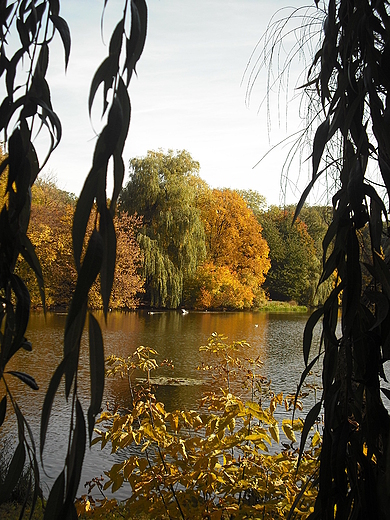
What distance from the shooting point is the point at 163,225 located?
1691 centimetres

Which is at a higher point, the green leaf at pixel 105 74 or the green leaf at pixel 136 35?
the green leaf at pixel 136 35

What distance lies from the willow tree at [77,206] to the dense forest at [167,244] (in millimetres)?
12271

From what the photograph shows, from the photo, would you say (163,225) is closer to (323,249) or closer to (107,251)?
(323,249)

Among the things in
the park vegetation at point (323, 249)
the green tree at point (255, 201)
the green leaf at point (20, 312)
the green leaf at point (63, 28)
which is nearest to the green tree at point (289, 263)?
the green tree at point (255, 201)

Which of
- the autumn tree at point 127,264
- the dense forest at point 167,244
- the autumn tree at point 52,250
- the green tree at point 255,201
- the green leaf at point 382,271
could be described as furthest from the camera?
the green tree at point 255,201

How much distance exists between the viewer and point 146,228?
55.9 feet

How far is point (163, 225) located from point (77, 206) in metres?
16.6

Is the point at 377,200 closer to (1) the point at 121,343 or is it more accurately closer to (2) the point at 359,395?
(2) the point at 359,395

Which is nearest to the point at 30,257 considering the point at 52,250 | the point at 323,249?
the point at 323,249

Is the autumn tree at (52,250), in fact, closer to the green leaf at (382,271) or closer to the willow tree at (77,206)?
the willow tree at (77,206)

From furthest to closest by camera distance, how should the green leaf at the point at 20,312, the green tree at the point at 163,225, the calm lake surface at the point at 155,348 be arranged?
the green tree at the point at 163,225 → the calm lake surface at the point at 155,348 → the green leaf at the point at 20,312

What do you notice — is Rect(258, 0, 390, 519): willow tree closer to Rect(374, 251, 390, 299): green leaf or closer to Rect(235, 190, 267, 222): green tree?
Rect(374, 251, 390, 299): green leaf

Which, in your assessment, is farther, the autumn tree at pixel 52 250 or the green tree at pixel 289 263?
the green tree at pixel 289 263

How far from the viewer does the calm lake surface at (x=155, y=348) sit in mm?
4703
